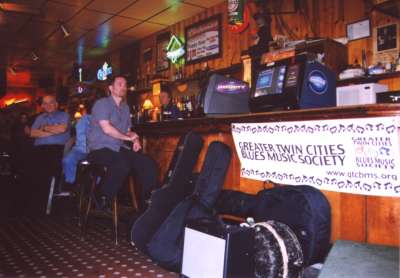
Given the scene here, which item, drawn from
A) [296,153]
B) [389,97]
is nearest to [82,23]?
[389,97]

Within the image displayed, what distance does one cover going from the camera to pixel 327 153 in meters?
2.21

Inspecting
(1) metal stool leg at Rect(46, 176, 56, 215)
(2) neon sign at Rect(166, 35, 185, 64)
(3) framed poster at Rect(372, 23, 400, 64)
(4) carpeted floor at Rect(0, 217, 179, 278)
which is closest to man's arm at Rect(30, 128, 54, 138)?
(1) metal stool leg at Rect(46, 176, 56, 215)

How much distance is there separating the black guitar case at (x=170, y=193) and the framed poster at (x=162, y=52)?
16.9 ft

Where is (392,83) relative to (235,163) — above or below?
above

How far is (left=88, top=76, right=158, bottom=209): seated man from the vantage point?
322 centimetres

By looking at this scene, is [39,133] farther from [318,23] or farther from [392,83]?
[392,83]

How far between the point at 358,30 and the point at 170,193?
10.8 feet

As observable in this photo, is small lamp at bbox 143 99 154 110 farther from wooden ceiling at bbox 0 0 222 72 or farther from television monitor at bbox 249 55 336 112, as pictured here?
television monitor at bbox 249 55 336 112

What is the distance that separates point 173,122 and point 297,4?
2833 millimetres

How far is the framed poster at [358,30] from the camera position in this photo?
4.40m

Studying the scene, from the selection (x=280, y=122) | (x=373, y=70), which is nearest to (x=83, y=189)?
(x=280, y=122)

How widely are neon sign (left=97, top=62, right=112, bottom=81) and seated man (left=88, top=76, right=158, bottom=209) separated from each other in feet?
19.9

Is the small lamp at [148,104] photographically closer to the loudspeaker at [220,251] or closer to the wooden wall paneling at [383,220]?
the loudspeaker at [220,251]

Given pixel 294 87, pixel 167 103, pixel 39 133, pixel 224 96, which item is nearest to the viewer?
pixel 294 87
